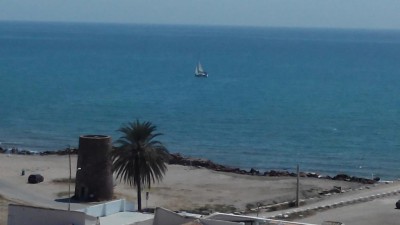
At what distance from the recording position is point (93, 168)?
2108 inches

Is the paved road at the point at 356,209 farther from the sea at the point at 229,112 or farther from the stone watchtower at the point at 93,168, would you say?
the sea at the point at 229,112

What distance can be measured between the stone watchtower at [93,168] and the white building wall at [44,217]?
68.6 feet

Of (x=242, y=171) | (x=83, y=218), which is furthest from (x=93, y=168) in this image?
(x=83, y=218)

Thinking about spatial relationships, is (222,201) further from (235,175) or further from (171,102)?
(171,102)

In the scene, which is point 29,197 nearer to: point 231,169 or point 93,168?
point 93,168

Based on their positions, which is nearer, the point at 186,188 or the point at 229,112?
the point at 186,188

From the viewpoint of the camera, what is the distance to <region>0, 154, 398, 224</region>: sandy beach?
54062 mm

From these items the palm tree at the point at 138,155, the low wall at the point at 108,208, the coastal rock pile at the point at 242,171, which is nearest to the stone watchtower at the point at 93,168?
the palm tree at the point at 138,155

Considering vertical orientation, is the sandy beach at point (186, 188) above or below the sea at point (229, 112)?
below

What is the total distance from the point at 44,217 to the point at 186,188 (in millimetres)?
27435

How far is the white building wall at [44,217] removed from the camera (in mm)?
31594

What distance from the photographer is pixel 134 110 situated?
113m

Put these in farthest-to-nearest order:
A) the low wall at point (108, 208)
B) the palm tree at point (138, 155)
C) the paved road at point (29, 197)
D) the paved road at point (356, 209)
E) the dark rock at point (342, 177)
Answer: the dark rock at point (342, 177) → the paved road at point (29, 197) → the palm tree at point (138, 155) → the paved road at point (356, 209) → the low wall at point (108, 208)

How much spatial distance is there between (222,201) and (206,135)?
119ft
